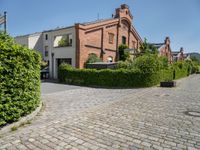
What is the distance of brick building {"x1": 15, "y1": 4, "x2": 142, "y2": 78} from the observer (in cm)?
2089

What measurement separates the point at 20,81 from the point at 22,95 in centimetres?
46

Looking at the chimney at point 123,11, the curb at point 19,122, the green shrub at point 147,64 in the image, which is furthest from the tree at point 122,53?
the curb at point 19,122

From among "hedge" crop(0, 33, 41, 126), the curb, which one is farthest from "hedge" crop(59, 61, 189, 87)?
"hedge" crop(0, 33, 41, 126)

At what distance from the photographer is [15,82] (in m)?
5.54

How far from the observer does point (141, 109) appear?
817 cm

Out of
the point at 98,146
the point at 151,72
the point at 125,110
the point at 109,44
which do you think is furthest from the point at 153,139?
the point at 109,44

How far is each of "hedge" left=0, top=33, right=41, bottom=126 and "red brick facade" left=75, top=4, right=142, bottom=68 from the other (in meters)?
14.3

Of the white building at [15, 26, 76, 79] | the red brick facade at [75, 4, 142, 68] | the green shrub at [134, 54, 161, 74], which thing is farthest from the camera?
the white building at [15, 26, 76, 79]

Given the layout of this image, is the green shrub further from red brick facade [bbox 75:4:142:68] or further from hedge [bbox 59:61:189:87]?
red brick facade [bbox 75:4:142:68]

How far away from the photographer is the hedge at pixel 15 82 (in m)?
5.16

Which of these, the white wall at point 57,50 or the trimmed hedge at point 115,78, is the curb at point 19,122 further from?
the white wall at point 57,50

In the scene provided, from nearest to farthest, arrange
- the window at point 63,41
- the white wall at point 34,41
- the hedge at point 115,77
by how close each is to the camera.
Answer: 1. the hedge at point 115,77
2. the window at point 63,41
3. the white wall at point 34,41

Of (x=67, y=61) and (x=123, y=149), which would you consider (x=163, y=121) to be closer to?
(x=123, y=149)

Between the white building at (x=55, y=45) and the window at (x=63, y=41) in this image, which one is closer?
the white building at (x=55, y=45)
